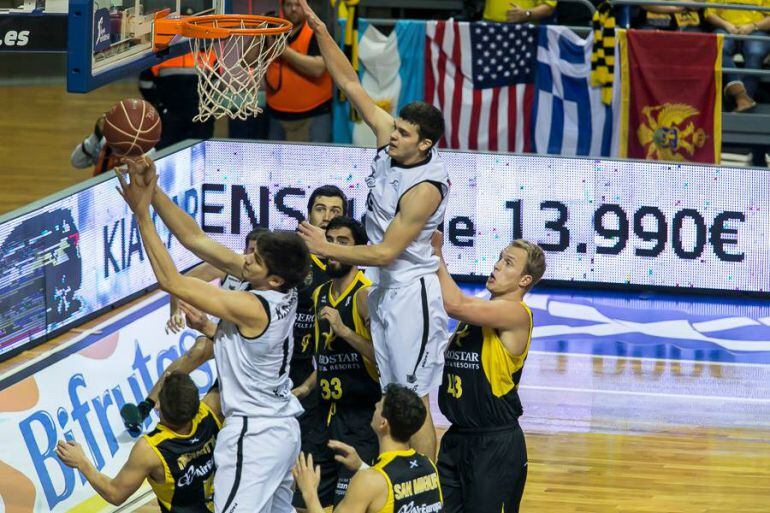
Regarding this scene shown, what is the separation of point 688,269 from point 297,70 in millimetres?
3891

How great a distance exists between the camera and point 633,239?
12406 millimetres

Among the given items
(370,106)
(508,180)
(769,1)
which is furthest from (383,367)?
(769,1)

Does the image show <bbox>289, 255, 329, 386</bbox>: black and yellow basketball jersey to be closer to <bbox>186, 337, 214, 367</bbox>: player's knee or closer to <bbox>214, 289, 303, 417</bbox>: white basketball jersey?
<bbox>186, 337, 214, 367</bbox>: player's knee

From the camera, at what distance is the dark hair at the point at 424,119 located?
6785mm

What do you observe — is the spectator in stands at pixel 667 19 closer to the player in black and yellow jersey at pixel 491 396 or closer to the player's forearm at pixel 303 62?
the player's forearm at pixel 303 62

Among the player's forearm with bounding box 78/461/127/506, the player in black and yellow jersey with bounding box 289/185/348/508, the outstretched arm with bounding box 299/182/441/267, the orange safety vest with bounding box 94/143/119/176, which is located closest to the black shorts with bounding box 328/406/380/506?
the player in black and yellow jersey with bounding box 289/185/348/508

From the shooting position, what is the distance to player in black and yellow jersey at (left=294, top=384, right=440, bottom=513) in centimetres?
572

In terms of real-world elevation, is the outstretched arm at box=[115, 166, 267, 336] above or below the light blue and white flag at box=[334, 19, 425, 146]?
below

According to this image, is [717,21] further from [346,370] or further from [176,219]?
[176,219]

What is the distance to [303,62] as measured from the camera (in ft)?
40.7

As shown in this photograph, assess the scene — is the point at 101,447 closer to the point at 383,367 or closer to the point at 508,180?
the point at 383,367

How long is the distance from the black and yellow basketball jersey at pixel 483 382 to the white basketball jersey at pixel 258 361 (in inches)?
39.5

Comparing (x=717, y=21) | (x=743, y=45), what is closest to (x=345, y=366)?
(x=717, y=21)

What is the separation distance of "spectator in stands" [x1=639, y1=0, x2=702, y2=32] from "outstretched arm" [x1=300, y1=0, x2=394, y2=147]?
282 inches
